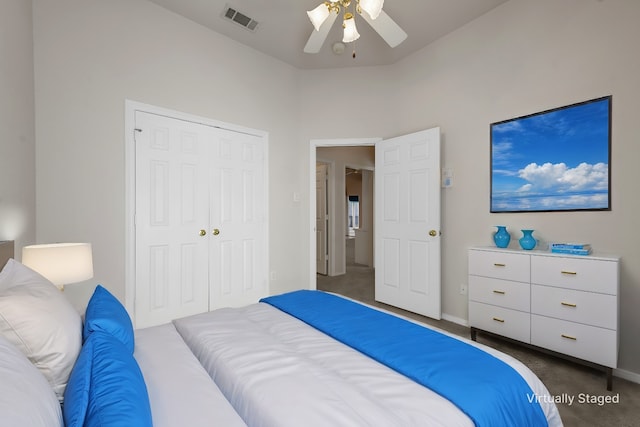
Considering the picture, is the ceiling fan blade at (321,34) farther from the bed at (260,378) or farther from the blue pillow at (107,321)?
the blue pillow at (107,321)

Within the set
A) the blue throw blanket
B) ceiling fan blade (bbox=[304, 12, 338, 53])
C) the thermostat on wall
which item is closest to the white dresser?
the thermostat on wall

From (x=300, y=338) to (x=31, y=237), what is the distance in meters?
2.07

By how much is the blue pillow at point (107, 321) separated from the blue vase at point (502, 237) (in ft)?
8.99

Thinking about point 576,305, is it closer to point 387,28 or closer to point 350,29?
point 387,28

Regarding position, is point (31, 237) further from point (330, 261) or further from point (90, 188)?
point (330, 261)

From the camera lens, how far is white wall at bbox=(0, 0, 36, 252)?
1627 mm

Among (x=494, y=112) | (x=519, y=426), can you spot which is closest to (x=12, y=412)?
(x=519, y=426)

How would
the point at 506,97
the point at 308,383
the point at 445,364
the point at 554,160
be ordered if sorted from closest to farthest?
1. the point at 308,383
2. the point at 445,364
3. the point at 554,160
4. the point at 506,97

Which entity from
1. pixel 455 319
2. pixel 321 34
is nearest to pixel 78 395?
pixel 321 34

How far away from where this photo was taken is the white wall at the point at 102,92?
227 cm

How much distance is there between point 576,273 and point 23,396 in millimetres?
2787

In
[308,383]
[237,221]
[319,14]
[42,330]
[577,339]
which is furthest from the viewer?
[237,221]

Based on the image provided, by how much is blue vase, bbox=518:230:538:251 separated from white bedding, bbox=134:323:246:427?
250 cm

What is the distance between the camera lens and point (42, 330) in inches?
35.4
